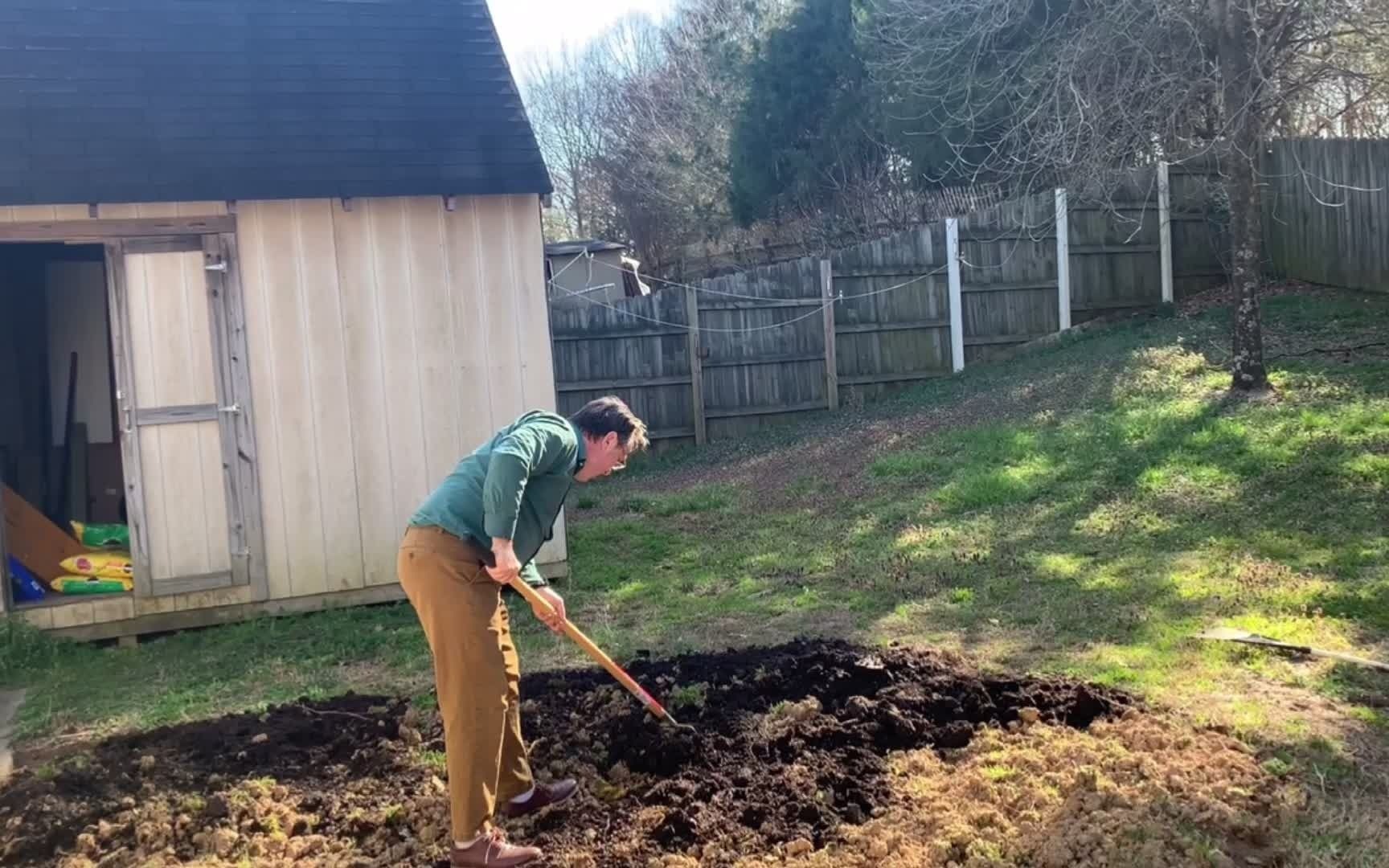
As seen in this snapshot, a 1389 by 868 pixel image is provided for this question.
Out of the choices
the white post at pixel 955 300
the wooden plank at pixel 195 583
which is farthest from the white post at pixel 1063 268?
the wooden plank at pixel 195 583

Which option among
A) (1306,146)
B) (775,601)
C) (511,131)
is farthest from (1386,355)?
(511,131)

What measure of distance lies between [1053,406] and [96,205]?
29.6 ft

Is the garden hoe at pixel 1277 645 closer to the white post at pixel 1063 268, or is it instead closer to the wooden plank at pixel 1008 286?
the wooden plank at pixel 1008 286

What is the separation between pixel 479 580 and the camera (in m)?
4.19

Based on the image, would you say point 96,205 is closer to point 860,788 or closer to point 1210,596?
point 860,788

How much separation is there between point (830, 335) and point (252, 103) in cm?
873

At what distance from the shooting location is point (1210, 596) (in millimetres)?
6711

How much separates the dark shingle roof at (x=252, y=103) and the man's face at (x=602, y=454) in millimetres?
4628

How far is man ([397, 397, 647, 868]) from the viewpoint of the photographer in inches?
161

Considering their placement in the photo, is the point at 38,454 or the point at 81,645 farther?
the point at 38,454

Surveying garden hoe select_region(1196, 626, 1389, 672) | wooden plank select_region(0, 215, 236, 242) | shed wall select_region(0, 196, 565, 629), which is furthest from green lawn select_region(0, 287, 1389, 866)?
wooden plank select_region(0, 215, 236, 242)

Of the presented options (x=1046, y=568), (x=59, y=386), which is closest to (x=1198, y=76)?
(x=1046, y=568)

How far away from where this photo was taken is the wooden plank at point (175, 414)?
8133 millimetres

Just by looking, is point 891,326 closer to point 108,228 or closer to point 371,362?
point 371,362
